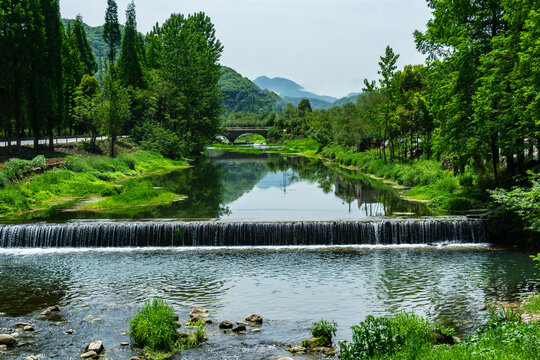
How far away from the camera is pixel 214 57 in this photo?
87562 millimetres

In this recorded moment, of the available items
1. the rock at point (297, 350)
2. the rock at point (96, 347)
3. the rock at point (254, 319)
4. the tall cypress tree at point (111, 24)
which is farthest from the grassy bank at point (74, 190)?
the tall cypress tree at point (111, 24)

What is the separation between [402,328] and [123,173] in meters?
46.1

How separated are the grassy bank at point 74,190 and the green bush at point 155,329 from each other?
2202cm

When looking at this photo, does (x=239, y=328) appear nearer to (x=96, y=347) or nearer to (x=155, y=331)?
(x=155, y=331)

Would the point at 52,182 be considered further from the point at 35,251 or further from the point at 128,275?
the point at 128,275

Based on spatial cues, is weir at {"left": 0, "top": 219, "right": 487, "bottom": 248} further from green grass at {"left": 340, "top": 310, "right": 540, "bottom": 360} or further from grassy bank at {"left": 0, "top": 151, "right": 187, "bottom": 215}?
green grass at {"left": 340, "top": 310, "right": 540, "bottom": 360}

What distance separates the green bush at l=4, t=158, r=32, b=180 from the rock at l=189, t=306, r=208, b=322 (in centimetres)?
2754

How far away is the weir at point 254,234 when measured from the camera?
26.2 meters

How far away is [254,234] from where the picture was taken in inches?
1039

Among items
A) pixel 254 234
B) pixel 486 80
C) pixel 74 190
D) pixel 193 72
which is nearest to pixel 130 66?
pixel 193 72

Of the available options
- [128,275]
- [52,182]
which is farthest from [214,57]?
[128,275]

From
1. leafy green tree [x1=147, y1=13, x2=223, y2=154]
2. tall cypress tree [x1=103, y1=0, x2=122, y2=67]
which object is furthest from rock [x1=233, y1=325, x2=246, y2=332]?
tall cypress tree [x1=103, y1=0, x2=122, y2=67]

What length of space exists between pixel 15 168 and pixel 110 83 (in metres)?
25.9

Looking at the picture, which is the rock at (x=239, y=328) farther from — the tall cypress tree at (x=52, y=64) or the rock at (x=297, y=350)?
the tall cypress tree at (x=52, y=64)
